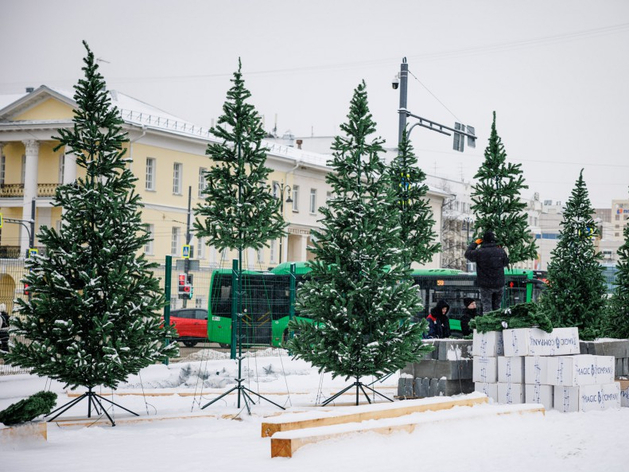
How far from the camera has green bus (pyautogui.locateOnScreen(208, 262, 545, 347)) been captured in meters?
27.5

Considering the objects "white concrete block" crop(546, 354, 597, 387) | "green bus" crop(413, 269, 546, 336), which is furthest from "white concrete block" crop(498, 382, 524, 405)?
"green bus" crop(413, 269, 546, 336)

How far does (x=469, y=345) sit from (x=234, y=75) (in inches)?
256

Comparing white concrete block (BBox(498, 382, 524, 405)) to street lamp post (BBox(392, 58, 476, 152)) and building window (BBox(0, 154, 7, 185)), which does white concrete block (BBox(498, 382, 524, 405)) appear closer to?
street lamp post (BBox(392, 58, 476, 152))

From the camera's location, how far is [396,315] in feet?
50.3

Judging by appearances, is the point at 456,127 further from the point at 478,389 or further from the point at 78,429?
the point at 78,429

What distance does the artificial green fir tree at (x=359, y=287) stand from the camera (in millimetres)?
15172

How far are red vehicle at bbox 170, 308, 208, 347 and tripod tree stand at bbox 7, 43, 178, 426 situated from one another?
76.7 ft

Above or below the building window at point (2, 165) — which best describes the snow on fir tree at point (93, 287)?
below

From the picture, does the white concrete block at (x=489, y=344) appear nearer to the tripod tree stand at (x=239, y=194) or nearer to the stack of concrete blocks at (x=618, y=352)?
the stack of concrete blocks at (x=618, y=352)

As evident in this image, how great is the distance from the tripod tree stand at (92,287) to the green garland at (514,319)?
17.9ft

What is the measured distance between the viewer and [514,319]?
1602 centimetres

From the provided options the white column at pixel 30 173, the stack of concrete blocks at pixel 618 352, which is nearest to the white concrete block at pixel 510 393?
the stack of concrete blocks at pixel 618 352

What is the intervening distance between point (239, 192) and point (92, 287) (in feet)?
9.86

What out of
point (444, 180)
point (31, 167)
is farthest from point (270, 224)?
point (444, 180)
